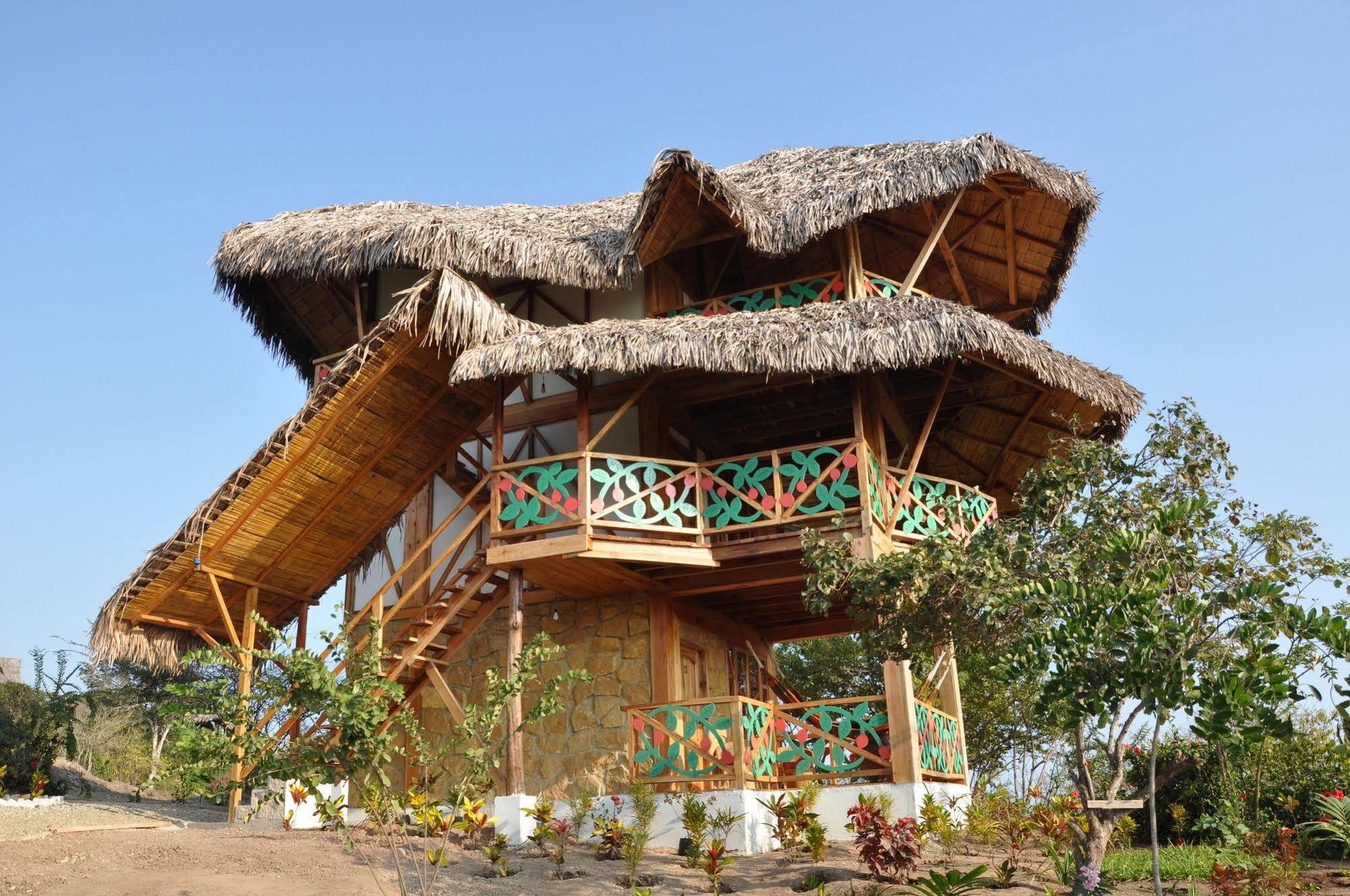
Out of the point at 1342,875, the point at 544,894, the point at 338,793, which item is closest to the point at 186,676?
the point at 338,793

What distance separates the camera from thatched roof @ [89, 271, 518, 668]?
1038 cm

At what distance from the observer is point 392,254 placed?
1156 centimetres

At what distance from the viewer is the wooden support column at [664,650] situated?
1078cm

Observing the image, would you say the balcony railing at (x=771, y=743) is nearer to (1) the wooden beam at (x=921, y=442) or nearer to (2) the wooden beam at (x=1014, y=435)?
(1) the wooden beam at (x=921, y=442)

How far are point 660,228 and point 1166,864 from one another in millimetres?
6741

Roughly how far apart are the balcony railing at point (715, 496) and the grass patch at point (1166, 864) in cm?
279

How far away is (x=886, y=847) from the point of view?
8.01 meters

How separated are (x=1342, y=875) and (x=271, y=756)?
714 cm

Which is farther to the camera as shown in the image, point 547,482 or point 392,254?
point 392,254

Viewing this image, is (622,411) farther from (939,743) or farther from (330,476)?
(939,743)

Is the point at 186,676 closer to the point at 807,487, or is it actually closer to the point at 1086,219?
the point at 807,487

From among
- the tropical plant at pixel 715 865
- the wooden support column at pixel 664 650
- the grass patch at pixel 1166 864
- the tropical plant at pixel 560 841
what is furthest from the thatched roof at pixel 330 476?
the grass patch at pixel 1166 864

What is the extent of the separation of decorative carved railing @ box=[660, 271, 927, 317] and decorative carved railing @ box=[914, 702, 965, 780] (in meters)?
A: 3.86

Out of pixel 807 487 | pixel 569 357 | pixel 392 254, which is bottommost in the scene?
pixel 807 487
